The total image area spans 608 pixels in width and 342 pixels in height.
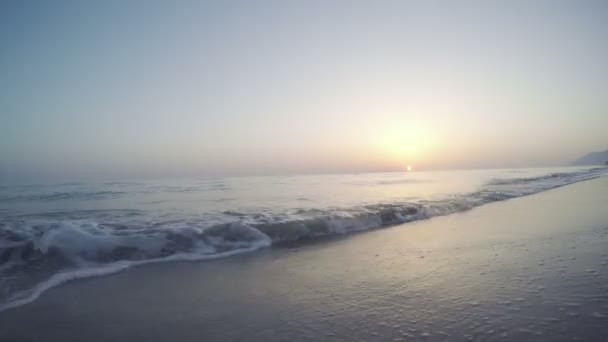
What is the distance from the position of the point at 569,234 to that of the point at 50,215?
1670cm

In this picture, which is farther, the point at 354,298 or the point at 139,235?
the point at 139,235

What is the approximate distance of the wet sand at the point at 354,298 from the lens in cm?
362

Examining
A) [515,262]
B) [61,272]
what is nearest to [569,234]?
[515,262]

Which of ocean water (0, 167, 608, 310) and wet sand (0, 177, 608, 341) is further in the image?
ocean water (0, 167, 608, 310)

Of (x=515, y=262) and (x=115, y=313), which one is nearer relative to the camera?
(x=115, y=313)

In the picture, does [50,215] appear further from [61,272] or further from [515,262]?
[515,262]

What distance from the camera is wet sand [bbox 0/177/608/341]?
3619 mm

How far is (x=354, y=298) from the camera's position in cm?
462

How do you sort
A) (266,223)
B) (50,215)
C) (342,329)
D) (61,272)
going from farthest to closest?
(50,215) < (266,223) < (61,272) < (342,329)

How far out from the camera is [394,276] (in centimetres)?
557

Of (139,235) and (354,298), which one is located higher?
(139,235)

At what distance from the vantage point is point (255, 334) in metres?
3.69

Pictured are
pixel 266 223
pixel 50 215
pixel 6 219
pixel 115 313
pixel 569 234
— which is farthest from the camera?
pixel 50 215

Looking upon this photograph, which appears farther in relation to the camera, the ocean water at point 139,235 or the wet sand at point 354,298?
the ocean water at point 139,235
